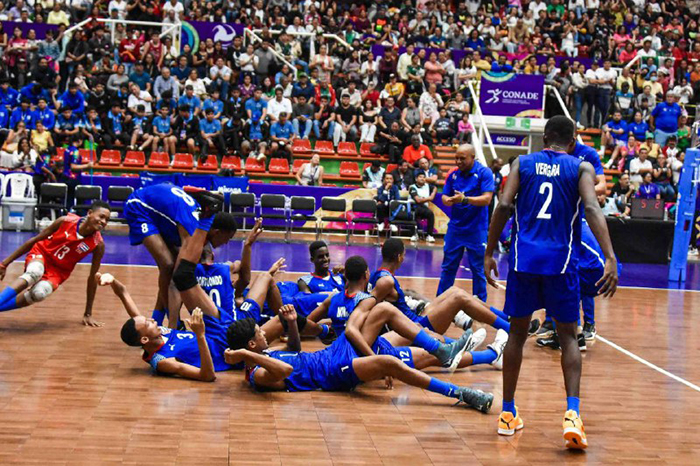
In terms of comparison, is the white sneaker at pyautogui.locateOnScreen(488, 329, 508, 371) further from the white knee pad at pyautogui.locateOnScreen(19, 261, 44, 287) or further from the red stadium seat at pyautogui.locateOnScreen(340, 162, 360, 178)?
the red stadium seat at pyautogui.locateOnScreen(340, 162, 360, 178)

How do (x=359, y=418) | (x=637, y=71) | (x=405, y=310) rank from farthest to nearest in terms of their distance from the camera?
(x=637, y=71) < (x=405, y=310) < (x=359, y=418)

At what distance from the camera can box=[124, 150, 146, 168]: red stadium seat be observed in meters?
19.7

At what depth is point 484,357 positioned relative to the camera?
25.5 ft

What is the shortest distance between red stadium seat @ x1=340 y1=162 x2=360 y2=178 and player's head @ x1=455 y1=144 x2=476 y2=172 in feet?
34.7

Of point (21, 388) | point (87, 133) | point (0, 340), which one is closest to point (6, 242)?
point (87, 133)

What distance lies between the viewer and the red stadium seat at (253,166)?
65.2 feet

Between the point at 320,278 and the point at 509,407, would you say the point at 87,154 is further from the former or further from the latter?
the point at 509,407

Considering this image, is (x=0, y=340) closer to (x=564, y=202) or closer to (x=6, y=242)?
(x=564, y=202)

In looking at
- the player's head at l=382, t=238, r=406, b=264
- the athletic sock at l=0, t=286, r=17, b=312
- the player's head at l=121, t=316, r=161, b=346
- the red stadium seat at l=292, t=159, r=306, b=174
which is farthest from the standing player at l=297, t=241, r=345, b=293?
the red stadium seat at l=292, t=159, r=306, b=174

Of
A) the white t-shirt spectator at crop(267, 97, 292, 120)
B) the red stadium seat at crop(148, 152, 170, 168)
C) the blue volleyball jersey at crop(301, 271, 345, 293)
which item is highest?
the white t-shirt spectator at crop(267, 97, 292, 120)

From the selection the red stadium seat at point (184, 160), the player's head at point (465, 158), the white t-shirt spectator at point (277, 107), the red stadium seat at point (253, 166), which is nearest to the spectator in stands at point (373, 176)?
the red stadium seat at point (253, 166)

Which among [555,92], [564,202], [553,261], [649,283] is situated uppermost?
[555,92]

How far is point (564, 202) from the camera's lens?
18.9 ft

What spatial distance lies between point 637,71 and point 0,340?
19.9 meters
